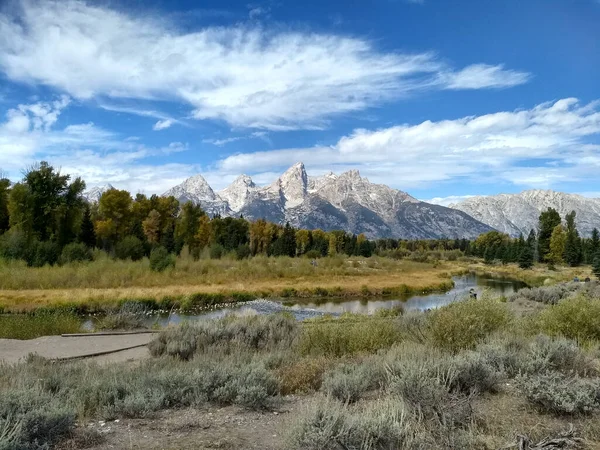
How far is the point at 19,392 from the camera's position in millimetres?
5074

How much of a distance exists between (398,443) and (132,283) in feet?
117

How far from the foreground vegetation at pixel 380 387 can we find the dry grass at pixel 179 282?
22330 millimetres

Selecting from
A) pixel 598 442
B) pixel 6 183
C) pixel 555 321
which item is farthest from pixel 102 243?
pixel 598 442

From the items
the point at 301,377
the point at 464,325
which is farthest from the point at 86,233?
the point at 464,325

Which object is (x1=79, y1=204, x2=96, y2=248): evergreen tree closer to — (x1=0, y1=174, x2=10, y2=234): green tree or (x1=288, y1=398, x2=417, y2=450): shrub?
(x1=0, y1=174, x2=10, y2=234): green tree

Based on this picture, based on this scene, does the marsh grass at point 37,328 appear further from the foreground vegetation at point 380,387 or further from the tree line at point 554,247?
the tree line at point 554,247

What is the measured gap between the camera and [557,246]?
8188 cm

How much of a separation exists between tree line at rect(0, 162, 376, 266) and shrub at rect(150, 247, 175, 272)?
0.38 m

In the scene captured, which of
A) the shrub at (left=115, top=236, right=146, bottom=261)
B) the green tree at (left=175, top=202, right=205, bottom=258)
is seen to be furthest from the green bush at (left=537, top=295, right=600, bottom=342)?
the green tree at (left=175, top=202, right=205, bottom=258)

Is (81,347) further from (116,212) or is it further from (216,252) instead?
(116,212)

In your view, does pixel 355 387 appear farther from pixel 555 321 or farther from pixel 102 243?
pixel 102 243

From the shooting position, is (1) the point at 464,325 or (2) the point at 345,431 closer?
(2) the point at 345,431

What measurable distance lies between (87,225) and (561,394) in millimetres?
54348

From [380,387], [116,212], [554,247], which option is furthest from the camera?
[554,247]
